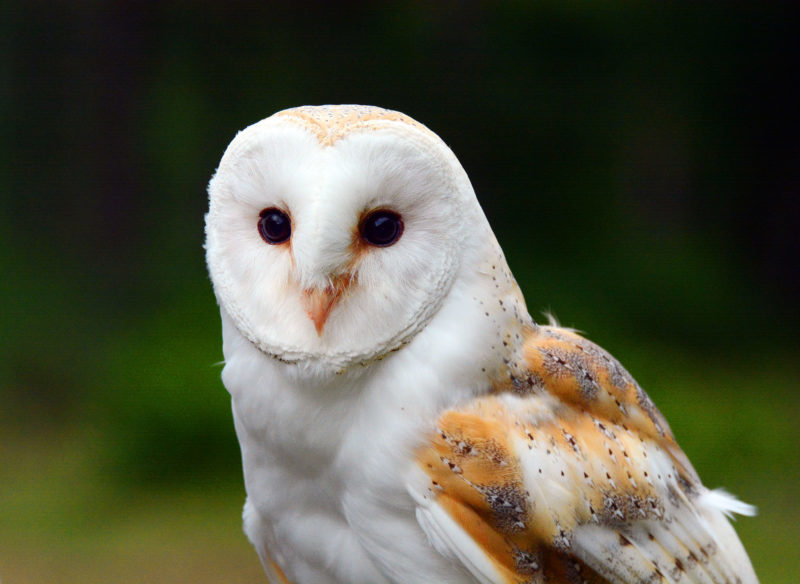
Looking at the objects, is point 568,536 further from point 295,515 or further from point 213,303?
point 213,303

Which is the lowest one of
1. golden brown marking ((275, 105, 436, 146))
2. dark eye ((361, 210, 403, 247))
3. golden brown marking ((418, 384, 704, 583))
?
golden brown marking ((418, 384, 704, 583))

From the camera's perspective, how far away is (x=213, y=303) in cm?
258

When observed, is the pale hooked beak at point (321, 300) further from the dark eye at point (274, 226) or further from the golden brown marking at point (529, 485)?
the golden brown marking at point (529, 485)

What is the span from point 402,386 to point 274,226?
0.23 m

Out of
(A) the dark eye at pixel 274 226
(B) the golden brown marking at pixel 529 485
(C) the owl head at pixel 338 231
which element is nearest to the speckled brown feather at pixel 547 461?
(B) the golden brown marking at pixel 529 485

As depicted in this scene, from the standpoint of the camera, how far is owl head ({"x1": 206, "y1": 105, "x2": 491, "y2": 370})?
44.4 inches

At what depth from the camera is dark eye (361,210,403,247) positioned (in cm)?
116

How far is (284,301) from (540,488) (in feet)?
1.21

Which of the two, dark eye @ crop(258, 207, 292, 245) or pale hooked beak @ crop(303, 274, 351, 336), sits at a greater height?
dark eye @ crop(258, 207, 292, 245)

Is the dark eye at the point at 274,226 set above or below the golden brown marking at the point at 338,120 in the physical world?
below

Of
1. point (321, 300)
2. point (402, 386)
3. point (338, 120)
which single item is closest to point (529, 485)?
point (402, 386)

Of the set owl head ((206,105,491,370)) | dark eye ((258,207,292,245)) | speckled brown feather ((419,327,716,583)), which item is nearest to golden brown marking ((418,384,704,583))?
speckled brown feather ((419,327,716,583))

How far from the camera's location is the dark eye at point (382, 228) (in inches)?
45.6

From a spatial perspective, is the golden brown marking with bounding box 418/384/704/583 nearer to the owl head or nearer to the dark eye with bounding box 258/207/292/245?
the owl head
